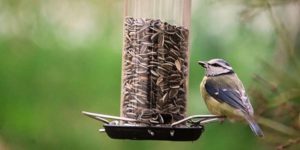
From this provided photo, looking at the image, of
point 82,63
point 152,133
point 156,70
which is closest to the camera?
point 152,133

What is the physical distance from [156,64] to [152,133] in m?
0.19

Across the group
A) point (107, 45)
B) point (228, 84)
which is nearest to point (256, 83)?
point (228, 84)

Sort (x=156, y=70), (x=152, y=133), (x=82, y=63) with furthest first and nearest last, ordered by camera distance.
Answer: (x=82, y=63) < (x=156, y=70) < (x=152, y=133)

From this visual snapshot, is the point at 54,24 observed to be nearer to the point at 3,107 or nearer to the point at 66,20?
the point at 66,20

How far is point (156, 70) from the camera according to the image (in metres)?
2.42

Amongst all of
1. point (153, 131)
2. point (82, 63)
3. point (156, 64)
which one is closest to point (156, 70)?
point (156, 64)

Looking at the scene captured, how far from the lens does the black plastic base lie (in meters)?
2.31

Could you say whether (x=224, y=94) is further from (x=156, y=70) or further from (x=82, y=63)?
(x=82, y=63)

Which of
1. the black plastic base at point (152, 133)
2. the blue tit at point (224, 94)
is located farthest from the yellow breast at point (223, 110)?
the black plastic base at point (152, 133)

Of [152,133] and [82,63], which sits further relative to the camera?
[82,63]

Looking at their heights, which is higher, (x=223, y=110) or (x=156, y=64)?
(x=156, y=64)

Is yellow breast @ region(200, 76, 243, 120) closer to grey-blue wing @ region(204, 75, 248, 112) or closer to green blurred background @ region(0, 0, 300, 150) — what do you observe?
grey-blue wing @ region(204, 75, 248, 112)

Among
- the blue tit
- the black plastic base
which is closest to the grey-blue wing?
the blue tit

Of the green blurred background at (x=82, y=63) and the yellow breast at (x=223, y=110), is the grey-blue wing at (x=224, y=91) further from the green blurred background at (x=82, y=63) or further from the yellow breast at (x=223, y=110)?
the green blurred background at (x=82, y=63)
